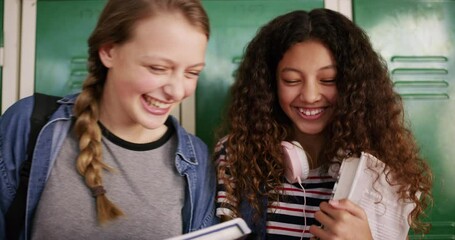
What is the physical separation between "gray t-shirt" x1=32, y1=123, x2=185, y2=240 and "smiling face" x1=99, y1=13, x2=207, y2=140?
4.7 inches

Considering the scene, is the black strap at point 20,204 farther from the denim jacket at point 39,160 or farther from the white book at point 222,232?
the white book at point 222,232

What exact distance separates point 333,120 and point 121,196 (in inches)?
25.8

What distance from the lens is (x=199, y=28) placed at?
91 centimetres

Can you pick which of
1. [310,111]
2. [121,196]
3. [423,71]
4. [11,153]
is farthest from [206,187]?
[423,71]

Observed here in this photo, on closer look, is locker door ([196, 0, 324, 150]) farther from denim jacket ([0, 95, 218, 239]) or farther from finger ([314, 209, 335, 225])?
finger ([314, 209, 335, 225])

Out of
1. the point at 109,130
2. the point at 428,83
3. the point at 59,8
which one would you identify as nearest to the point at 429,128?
the point at 428,83

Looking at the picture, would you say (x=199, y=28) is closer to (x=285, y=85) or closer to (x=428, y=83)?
(x=285, y=85)

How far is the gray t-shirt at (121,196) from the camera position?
2.90 feet

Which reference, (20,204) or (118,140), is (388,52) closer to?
(118,140)

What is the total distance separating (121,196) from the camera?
946 millimetres

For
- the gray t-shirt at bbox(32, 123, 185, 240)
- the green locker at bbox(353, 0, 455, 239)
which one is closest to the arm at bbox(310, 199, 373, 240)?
the gray t-shirt at bbox(32, 123, 185, 240)

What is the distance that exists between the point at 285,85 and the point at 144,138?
44 centimetres

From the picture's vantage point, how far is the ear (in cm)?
91

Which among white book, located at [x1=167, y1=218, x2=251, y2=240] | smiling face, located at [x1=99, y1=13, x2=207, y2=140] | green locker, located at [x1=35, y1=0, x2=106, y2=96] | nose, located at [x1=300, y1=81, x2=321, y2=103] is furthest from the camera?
green locker, located at [x1=35, y1=0, x2=106, y2=96]
